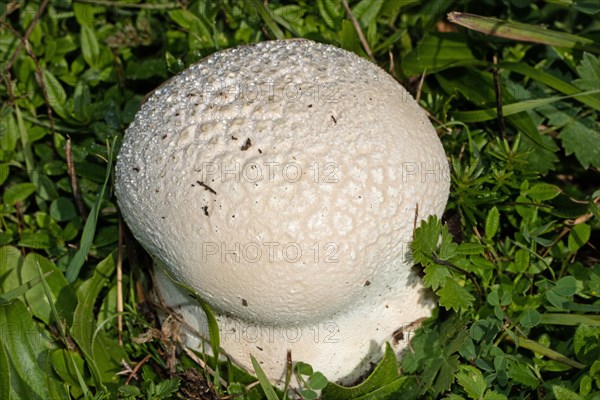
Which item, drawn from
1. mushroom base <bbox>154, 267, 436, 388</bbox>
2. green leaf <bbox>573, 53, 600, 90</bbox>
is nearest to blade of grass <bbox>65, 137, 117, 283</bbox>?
mushroom base <bbox>154, 267, 436, 388</bbox>

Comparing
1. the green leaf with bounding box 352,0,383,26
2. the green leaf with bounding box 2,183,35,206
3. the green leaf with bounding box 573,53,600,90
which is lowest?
the green leaf with bounding box 2,183,35,206

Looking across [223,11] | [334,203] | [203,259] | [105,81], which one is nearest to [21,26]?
[105,81]

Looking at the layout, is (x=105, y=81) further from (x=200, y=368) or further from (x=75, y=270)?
(x=200, y=368)

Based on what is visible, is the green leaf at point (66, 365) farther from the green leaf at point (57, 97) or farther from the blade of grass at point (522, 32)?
the blade of grass at point (522, 32)

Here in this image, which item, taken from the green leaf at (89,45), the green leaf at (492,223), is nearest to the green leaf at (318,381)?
the green leaf at (492,223)

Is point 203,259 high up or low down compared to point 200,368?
up

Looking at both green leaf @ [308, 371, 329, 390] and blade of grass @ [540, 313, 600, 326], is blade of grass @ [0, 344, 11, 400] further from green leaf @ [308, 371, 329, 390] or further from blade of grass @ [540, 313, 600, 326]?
blade of grass @ [540, 313, 600, 326]
